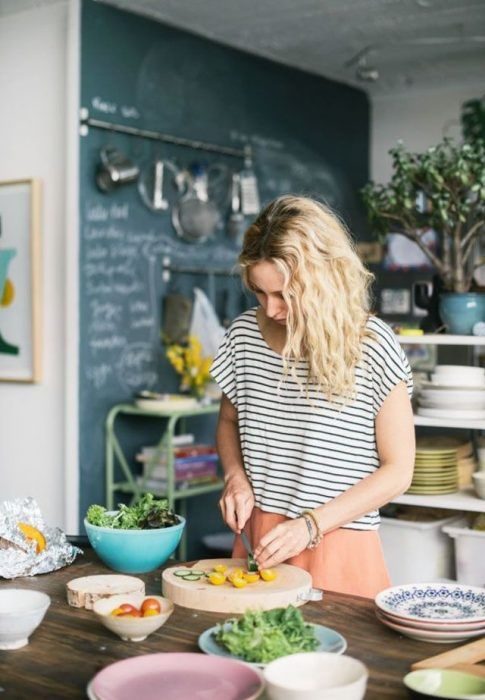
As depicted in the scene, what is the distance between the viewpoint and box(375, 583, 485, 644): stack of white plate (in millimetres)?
1805

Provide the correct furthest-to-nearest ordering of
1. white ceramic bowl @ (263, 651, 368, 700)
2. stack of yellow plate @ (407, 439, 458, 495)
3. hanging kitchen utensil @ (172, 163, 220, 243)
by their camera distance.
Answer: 1. hanging kitchen utensil @ (172, 163, 220, 243)
2. stack of yellow plate @ (407, 439, 458, 495)
3. white ceramic bowl @ (263, 651, 368, 700)

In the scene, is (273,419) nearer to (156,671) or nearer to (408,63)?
(156,671)

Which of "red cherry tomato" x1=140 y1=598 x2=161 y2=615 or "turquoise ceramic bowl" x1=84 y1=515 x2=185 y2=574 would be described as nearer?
"red cherry tomato" x1=140 y1=598 x2=161 y2=615

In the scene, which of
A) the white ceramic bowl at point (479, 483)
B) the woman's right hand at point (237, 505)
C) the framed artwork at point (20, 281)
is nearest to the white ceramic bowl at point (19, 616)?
the woman's right hand at point (237, 505)

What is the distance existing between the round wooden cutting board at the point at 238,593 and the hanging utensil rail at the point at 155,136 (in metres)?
2.82

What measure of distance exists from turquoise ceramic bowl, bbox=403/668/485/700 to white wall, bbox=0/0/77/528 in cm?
320

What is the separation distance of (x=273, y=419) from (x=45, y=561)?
1.99 feet

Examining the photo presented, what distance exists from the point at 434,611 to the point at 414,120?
487 centimetres

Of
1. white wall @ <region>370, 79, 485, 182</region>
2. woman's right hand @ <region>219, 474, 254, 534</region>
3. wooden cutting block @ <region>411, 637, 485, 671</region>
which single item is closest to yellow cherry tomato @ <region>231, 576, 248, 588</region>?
woman's right hand @ <region>219, 474, 254, 534</region>

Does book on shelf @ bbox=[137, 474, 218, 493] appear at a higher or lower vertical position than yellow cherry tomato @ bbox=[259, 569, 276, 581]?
lower

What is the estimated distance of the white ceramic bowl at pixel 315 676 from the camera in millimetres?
1410

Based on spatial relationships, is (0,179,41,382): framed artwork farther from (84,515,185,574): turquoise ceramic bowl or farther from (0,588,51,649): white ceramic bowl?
(0,588,51,649): white ceramic bowl

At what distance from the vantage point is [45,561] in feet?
7.53

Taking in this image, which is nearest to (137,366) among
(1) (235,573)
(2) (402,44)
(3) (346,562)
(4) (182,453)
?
(4) (182,453)
